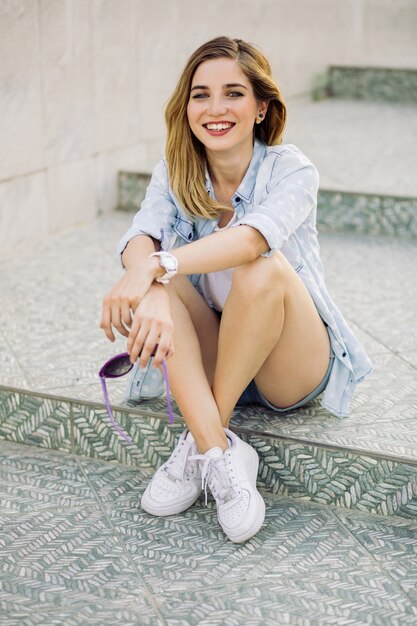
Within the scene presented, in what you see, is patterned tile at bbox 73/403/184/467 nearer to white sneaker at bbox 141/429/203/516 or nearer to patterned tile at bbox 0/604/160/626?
white sneaker at bbox 141/429/203/516

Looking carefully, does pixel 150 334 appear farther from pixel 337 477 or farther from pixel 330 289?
pixel 330 289

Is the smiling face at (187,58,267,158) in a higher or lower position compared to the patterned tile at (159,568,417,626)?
higher

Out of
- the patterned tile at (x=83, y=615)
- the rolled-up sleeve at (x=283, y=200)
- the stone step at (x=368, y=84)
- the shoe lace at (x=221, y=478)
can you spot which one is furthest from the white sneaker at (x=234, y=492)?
the stone step at (x=368, y=84)

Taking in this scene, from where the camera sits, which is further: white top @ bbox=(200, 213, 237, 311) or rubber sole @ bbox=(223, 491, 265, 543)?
white top @ bbox=(200, 213, 237, 311)

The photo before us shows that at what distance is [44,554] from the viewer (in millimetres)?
2205

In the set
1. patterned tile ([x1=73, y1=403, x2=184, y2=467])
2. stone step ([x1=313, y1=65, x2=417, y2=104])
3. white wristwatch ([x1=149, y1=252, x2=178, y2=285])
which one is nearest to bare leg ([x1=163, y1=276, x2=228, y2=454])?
white wristwatch ([x1=149, y1=252, x2=178, y2=285])

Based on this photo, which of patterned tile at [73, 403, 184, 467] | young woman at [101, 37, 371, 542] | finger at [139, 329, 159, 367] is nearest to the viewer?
finger at [139, 329, 159, 367]

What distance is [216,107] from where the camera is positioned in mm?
2324

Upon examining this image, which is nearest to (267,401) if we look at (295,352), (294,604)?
(295,352)

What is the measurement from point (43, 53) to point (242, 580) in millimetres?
2851

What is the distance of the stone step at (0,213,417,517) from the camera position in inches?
94.2

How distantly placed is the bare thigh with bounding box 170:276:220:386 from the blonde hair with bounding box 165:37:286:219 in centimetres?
20

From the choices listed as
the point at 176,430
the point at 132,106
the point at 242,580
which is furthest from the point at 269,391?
the point at 132,106

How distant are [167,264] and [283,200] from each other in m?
0.36
